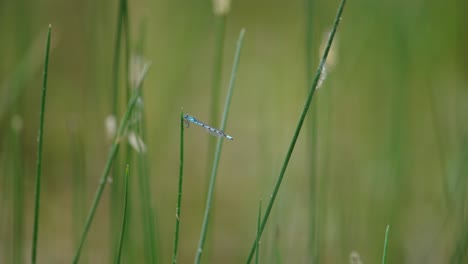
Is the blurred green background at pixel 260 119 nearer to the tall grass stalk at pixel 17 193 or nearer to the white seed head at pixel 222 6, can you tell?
the tall grass stalk at pixel 17 193

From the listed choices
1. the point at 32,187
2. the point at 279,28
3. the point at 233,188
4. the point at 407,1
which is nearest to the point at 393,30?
the point at 407,1

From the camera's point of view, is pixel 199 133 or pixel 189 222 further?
pixel 199 133

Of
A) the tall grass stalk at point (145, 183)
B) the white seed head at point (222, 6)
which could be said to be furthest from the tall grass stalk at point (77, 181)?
the white seed head at point (222, 6)

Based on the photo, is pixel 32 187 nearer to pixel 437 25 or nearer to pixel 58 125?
pixel 58 125

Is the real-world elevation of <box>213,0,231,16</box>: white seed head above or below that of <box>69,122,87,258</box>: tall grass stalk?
above

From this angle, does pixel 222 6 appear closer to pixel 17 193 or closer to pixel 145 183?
pixel 145 183

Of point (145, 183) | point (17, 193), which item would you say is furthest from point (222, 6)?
point (17, 193)

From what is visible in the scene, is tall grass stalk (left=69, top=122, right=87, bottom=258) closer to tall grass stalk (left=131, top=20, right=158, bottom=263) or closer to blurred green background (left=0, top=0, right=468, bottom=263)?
blurred green background (left=0, top=0, right=468, bottom=263)

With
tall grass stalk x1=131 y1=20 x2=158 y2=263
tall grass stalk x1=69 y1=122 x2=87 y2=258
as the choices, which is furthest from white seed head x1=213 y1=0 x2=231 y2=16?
Answer: tall grass stalk x1=69 y1=122 x2=87 y2=258
